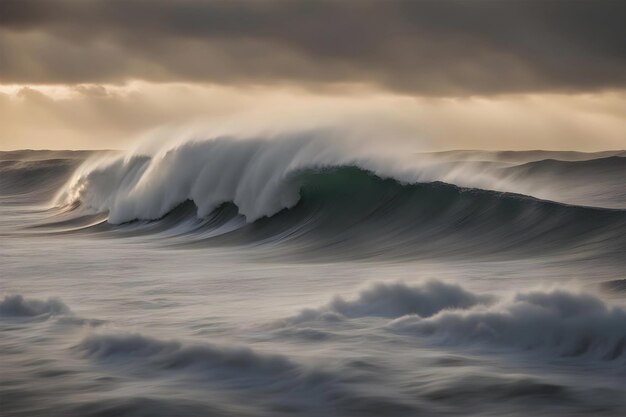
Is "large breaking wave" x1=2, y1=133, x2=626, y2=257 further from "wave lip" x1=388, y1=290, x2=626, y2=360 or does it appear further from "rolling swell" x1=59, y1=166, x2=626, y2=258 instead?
"wave lip" x1=388, y1=290, x2=626, y2=360

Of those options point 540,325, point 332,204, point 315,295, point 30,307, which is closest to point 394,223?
point 332,204

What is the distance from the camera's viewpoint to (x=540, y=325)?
22.6 ft

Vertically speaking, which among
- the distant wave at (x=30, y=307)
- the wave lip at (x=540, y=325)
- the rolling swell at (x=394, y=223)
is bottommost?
the wave lip at (x=540, y=325)

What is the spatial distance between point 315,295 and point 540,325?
2875 mm

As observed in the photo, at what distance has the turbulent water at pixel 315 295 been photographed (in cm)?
567

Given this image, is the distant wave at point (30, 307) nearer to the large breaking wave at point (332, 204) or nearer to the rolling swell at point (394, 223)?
the rolling swell at point (394, 223)

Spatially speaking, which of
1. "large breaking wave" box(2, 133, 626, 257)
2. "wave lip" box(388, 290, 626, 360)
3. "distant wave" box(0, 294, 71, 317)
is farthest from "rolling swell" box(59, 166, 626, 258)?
"distant wave" box(0, 294, 71, 317)

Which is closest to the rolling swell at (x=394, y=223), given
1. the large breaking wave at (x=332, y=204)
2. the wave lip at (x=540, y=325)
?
the large breaking wave at (x=332, y=204)

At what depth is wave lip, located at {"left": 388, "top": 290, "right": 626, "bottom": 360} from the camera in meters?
6.61

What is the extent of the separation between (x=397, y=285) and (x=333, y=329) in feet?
3.50

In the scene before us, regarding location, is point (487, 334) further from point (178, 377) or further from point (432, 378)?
point (178, 377)

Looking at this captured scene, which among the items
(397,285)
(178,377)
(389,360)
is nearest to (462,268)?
(397,285)

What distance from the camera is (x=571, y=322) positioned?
685 cm

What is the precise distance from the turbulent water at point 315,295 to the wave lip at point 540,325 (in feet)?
0.05
